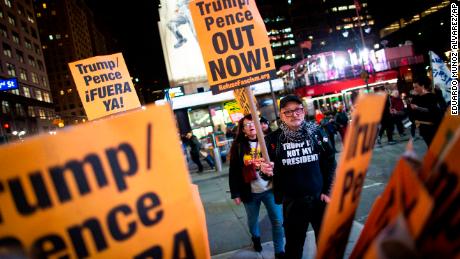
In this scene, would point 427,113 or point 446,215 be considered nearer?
point 446,215

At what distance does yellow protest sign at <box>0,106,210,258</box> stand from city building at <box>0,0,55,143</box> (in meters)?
58.2

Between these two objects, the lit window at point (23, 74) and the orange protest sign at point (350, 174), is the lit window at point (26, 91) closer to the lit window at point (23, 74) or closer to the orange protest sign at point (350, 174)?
the lit window at point (23, 74)

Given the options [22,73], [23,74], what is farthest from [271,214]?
[23,74]

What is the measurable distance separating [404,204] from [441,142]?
16.1 inches

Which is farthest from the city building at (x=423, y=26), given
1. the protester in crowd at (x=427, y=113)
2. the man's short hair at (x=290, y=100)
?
the man's short hair at (x=290, y=100)

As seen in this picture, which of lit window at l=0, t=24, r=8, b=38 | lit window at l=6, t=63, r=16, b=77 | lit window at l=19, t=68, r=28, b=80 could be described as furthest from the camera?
lit window at l=19, t=68, r=28, b=80

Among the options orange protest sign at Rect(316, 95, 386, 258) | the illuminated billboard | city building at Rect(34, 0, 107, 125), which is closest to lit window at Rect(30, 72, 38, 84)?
city building at Rect(34, 0, 107, 125)

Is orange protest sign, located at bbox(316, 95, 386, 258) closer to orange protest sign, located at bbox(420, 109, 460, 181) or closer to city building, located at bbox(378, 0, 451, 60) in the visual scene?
orange protest sign, located at bbox(420, 109, 460, 181)

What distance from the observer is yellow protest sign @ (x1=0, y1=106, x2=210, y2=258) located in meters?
1.15

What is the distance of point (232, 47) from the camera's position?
4461 millimetres

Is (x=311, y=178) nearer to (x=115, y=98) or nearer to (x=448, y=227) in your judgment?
(x=448, y=227)

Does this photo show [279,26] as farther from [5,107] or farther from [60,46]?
[5,107]

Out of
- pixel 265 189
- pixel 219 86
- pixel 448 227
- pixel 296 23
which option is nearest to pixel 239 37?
pixel 219 86

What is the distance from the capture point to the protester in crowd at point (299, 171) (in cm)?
366
